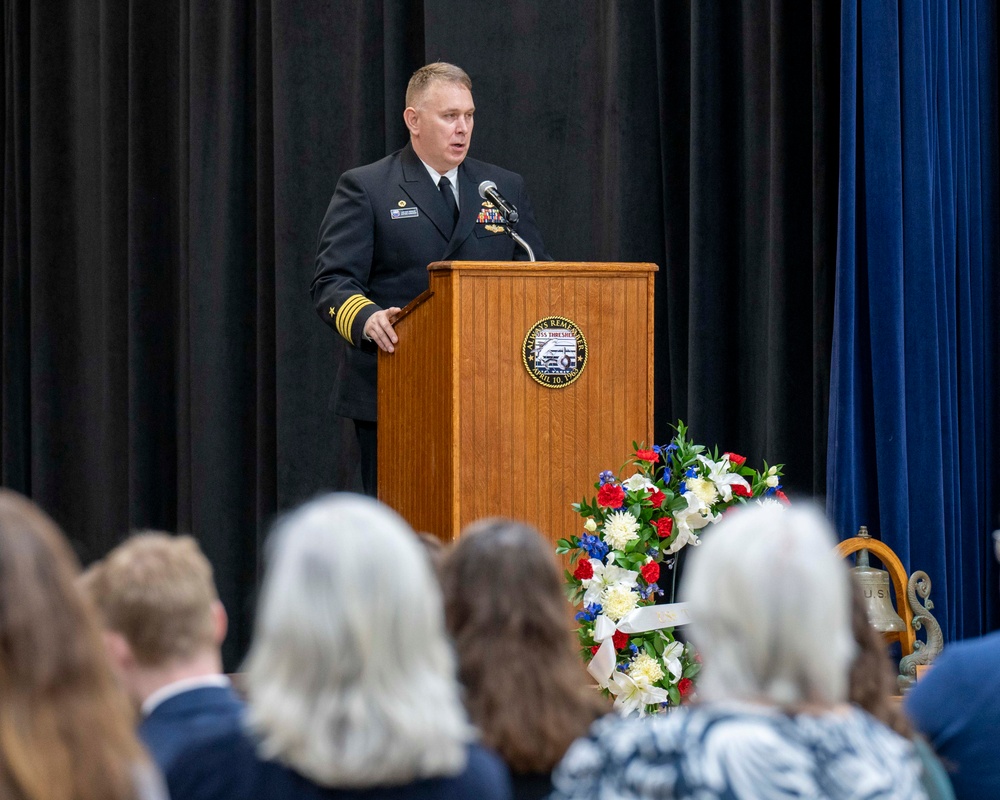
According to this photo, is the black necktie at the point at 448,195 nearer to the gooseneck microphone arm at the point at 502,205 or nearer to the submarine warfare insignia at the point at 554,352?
the gooseneck microphone arm at the point at 502,205

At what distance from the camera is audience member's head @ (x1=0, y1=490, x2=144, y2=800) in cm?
127

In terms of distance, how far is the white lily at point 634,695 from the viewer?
311cm

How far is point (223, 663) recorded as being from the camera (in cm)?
585

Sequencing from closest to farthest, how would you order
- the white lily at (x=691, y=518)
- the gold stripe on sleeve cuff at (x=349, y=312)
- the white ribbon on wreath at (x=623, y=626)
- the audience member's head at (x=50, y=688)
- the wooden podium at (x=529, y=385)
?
the audience member's head at (x=50, y=688), the white ribbon on wreath at (x=623, y=626), the white lily at (x=691, y=518), the wooden podium at (x=529, y=385), the gold stripe on sleeve cuff at (x=349, y=312)

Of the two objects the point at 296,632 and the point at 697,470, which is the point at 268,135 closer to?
the point at 697,470

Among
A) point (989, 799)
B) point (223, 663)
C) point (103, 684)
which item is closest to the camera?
point (103, 684)

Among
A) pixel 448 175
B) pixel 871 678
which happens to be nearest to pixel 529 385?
pixel 448 175

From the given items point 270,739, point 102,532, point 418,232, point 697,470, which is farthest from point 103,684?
point 102,532

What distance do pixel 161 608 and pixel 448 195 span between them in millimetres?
2797

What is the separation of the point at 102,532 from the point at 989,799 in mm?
5135

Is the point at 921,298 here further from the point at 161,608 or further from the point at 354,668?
the point at 354,668

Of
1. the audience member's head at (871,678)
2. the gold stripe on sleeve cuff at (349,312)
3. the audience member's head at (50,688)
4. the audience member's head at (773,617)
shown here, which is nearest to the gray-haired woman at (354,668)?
the audience member's head at (50,688)

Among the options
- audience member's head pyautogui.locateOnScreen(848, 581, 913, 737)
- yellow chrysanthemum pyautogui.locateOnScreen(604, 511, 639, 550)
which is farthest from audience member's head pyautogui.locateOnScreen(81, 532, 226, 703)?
yellow chrysanthemum pyautogui.locateOnScreen(604, 511, 639, 550)

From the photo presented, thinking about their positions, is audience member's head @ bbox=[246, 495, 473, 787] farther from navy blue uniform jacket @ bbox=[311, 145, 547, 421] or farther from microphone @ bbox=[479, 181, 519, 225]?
navy blue uniform jacket @ bbox=[311, 145, 547, 421]
